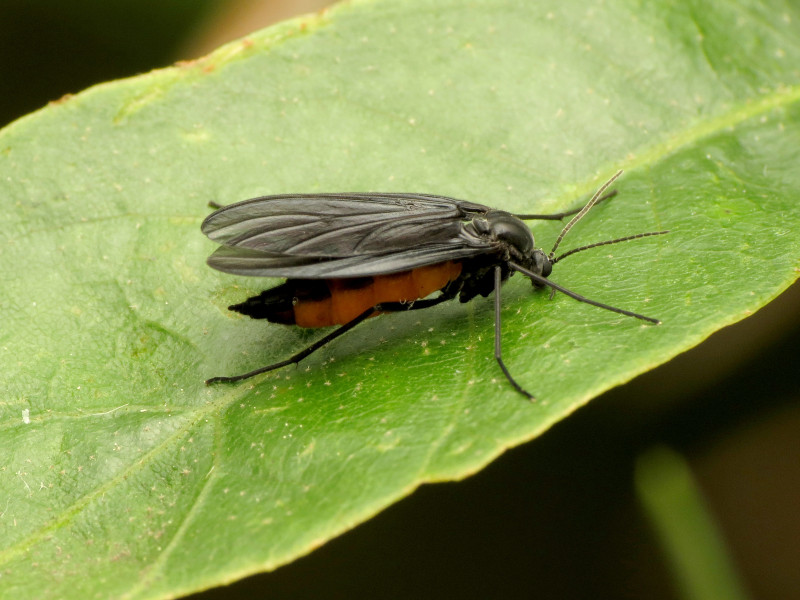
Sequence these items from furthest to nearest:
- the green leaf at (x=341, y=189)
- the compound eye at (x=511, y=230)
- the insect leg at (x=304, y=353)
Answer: the compound eye at (x=511, y=230) < the insect leg at (x=304, y=353) < the green leaf at (x=341, y=189)

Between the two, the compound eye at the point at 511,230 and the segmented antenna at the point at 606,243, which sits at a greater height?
the compound eye at the point at 511,230

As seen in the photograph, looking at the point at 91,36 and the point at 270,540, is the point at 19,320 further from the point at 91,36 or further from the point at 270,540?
the point at 91,36

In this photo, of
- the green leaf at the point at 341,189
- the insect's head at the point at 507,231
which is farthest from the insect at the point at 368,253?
the green leaf at the point at 341,189

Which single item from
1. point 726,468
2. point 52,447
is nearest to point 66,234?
point 52,447

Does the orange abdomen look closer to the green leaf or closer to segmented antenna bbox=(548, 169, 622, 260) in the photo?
the green leaf

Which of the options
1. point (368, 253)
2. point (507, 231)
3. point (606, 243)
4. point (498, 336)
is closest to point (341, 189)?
point (368, 253)

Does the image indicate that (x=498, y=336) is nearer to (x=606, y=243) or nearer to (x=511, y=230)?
(x=511, y=230)

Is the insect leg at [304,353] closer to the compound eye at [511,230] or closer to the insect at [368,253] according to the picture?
the insect at [368,253]
